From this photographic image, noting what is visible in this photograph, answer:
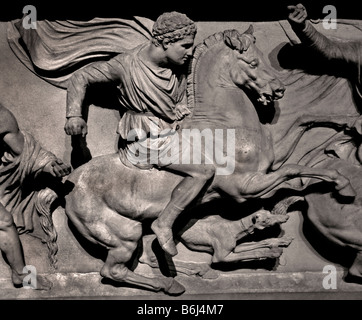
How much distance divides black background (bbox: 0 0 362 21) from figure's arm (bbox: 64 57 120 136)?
431 mm

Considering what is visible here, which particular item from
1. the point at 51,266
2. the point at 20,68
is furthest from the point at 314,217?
the point at 20,68

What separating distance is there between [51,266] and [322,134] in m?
2.15

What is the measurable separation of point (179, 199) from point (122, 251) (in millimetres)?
534

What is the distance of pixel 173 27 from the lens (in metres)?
4.30

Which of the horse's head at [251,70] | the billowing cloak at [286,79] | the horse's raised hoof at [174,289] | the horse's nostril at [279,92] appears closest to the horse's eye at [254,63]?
Answer: the horse's head at [251,70]

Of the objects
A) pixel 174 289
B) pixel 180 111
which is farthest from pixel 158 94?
pixel 174 289

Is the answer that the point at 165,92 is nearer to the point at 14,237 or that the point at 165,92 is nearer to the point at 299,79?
the point at 299,79

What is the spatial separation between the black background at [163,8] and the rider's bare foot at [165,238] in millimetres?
1500

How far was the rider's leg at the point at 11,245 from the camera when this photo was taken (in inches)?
177

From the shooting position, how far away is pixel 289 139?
4691mm

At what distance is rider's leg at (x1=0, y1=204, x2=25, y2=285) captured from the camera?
449cm

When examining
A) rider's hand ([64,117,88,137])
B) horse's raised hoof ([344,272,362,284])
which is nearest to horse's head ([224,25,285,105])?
rider's hand ([64,117,88,137])

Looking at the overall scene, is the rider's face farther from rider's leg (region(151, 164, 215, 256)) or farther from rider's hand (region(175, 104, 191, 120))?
rider's leg (region(151, 164, 215, 256))

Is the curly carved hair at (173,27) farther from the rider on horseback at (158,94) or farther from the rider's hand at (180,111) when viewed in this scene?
the rider's hand at (180,111)
